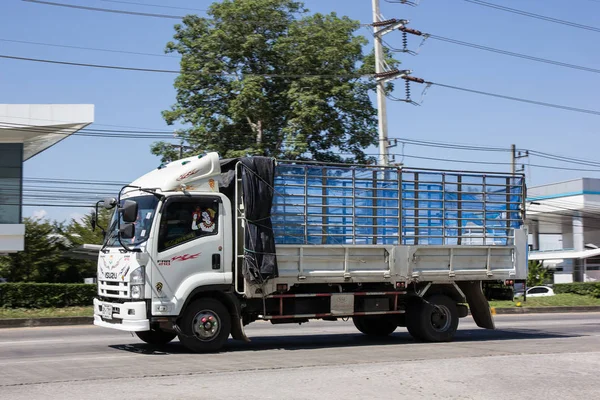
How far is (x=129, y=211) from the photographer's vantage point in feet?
37.8

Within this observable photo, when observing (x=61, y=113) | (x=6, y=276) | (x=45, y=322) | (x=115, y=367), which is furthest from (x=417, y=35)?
(x=115, y=367)

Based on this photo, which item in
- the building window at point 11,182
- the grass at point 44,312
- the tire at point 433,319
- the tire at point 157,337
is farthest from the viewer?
the building window at point 11,182

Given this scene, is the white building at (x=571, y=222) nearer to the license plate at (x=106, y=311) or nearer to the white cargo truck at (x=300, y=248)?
the white cargo truck at (x=300, y=248)

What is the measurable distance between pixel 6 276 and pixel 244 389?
24.7 m

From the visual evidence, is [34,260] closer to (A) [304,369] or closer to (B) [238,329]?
(B) [238,329]

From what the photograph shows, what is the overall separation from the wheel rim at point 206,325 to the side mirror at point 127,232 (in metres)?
1.66

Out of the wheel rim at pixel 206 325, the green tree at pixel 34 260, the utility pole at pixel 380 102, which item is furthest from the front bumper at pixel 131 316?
the green tree at pixel 34 260

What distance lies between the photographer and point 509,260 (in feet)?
49.4

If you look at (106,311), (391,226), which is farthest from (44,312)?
(391,226)

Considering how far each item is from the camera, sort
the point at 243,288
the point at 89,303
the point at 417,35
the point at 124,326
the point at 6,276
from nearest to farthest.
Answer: the point at 124,326 < the point at 243,288 < the point at 89,303 < the point at 417,35 < the point at 6,276

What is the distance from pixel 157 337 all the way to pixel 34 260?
63.7ft

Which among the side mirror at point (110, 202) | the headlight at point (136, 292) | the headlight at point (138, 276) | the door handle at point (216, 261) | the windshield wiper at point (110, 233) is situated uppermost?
the side mirror at point (110, 202)

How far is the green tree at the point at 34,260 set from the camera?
3042 cm

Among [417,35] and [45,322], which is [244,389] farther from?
[417,35]
